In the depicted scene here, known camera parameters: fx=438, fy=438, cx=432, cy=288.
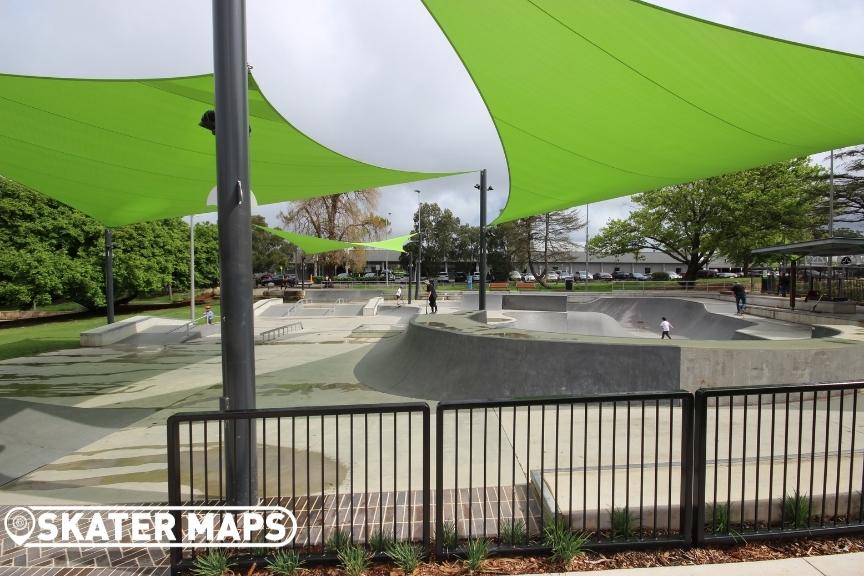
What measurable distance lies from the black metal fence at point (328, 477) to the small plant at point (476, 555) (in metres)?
0.29

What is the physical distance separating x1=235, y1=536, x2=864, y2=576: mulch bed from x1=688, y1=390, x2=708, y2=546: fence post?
0.12m

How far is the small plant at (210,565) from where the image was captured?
2.70 metres

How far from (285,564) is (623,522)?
2.27m

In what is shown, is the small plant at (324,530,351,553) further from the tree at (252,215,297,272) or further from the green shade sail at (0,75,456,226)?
the tree at (252,215,297,272)

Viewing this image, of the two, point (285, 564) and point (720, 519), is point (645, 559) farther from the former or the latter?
point (285, 564)

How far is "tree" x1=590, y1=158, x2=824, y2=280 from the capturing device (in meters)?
34.7

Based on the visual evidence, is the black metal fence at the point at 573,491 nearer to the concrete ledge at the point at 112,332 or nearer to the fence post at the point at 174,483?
the fence post at the point at 174,483

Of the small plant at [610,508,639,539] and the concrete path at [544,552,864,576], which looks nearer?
the concrete path at [544,552,864,576]

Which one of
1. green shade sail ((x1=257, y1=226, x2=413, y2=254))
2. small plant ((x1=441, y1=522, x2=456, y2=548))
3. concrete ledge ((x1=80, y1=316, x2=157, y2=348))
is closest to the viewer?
small plant ((x1=441, y1=522, x2=456, y2=548))

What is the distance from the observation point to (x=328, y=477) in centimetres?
449

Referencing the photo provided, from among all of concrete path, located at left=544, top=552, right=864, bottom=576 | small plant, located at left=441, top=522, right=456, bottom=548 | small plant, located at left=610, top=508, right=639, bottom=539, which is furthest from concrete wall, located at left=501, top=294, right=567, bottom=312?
small plant, located at left=441, top=522, right=456, bottom=548

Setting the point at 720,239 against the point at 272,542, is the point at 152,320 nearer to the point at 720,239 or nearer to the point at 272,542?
the point at 272,542

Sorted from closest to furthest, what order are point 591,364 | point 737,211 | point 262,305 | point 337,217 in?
point 591,364, point 262,305, point 737,211, point 337,217

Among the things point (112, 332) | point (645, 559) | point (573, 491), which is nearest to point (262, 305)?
point (112, 332)
